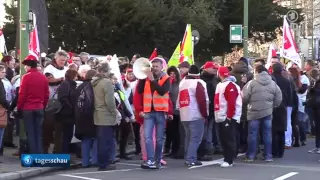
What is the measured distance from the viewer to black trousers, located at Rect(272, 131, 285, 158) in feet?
47.5

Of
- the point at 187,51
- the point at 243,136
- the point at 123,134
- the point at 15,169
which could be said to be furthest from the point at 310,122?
the point at 15,169

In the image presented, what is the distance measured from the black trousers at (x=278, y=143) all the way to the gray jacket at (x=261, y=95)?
2.96 feet

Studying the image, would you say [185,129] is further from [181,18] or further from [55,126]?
[181,18]

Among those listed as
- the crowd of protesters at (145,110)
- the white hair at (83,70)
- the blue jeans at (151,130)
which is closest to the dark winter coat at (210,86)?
the crowd of protesters at (145,110)

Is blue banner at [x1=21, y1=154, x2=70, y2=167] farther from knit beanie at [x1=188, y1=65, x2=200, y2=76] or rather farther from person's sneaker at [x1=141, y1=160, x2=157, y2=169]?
knit beanie at [x1=188, y1=65, x2=200, y2=76]

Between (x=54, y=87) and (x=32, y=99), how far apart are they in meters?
0.92

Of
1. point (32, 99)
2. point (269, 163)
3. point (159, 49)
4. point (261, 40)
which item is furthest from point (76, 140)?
point (261, 40)

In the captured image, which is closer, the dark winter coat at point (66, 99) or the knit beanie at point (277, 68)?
the dark winter coat at point (66, 99)

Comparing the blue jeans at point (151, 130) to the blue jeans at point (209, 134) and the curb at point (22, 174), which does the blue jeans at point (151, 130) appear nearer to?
the blue jeans at point (209, 134)

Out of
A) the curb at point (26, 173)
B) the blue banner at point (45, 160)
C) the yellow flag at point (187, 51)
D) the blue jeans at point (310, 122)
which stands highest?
the yellow flag at point (187, 51)

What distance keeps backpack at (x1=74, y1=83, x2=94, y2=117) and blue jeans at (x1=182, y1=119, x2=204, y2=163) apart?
1888 millimetres

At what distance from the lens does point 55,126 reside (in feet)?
43.1

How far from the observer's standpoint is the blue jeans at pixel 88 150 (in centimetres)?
1252

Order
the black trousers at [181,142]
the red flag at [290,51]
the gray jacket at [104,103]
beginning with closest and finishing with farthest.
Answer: the gray jacket at [104,103]
the black trousers at [181,142]
the red flag at [290,51]
